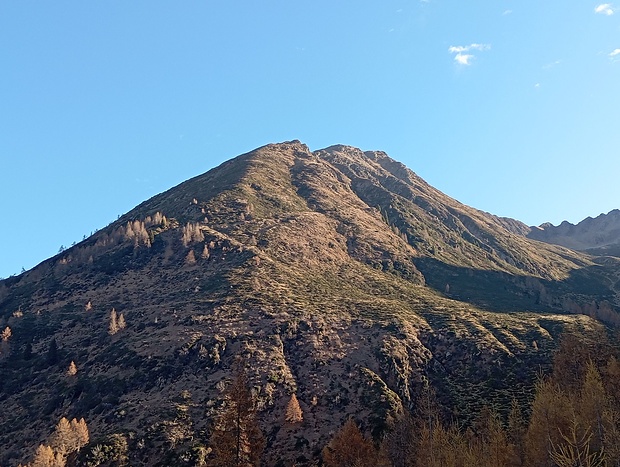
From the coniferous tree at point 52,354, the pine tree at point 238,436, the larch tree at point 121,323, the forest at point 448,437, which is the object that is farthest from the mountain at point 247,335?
the pine tree at point 238,436

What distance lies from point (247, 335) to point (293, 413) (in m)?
23.9

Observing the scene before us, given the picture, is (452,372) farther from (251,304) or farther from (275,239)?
(275,239)

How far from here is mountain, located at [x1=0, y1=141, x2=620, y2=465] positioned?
75.5m

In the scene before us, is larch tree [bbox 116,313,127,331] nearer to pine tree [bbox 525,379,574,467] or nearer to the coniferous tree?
the coniferous tree

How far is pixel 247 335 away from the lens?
3720 inches

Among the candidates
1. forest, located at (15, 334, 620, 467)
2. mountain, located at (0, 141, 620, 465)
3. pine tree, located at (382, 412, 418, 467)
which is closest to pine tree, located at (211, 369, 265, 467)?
forest, located at (15, 334, 620, 467)

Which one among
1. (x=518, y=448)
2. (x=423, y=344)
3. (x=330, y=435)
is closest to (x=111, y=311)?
(x=330, y=435)

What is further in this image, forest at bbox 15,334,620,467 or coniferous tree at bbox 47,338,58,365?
coniferous tree at bbox 47,338,58,365

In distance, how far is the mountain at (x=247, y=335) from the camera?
75.5m

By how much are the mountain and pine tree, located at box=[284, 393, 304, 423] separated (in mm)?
981

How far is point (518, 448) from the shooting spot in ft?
181

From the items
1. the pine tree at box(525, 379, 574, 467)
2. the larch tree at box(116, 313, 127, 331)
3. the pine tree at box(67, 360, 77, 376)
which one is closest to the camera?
the pine tree at box(525, 379, 574, 467)

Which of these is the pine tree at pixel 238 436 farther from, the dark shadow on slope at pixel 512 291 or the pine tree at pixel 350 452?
the dark shadow on slope at pixel 512 291

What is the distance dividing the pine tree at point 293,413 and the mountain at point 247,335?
0.98 meters
